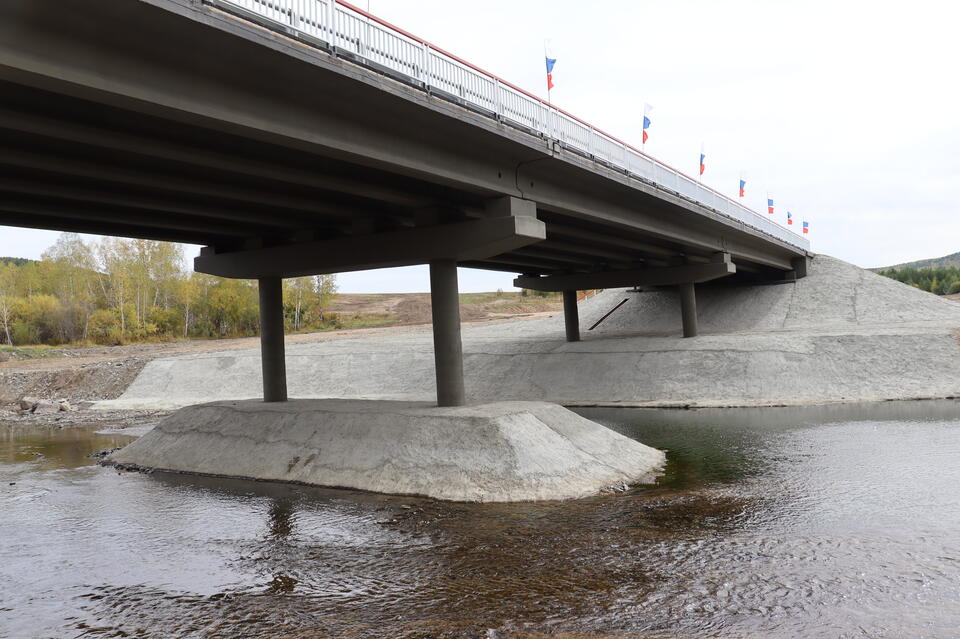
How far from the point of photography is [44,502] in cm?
1720

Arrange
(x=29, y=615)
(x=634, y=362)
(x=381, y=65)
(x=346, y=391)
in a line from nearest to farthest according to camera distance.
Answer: (x=29, y=615), (x=381, y=65), (x=634, y=362), (x=346, y=391)

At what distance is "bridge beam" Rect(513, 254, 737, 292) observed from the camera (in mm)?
41312

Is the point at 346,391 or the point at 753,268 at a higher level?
the point at 753,268

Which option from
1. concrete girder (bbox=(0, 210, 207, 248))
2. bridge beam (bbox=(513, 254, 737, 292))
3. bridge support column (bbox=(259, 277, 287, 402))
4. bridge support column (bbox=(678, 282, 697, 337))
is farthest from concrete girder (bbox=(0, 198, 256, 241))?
bridge support column (bbox=(678, 282, 697, 337))

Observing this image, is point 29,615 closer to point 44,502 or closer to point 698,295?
point 44,502

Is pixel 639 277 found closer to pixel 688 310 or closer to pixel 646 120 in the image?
pixel 688 310

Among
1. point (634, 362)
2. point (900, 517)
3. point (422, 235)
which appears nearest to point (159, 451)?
point (422, 235)

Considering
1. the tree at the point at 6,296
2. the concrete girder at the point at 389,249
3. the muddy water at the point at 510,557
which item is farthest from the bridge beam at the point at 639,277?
the tree at the point at 6,296

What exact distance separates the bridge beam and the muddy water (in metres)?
22.8

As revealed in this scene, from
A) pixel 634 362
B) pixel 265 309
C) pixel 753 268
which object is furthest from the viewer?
pixel 753 268

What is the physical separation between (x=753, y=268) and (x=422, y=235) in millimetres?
40817

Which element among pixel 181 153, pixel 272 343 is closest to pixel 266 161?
pixel 181 153

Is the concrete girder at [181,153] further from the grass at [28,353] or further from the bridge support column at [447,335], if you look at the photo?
the grass at [28,353]

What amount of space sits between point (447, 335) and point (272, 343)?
8.80 metres
